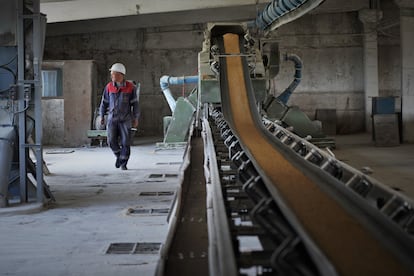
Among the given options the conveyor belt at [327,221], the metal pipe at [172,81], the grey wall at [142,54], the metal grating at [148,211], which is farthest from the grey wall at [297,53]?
the conveyor belt at [327,221]

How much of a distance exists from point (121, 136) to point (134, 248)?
3.76 meters

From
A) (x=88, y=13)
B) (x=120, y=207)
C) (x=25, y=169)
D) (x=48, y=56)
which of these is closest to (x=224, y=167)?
(x=120, y=207)

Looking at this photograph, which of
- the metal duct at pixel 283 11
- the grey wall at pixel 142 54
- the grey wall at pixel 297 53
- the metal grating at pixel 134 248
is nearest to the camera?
the metal grating at pixel 134 248

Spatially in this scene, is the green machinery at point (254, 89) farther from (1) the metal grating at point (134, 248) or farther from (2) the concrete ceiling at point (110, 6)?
(1) the metal grating at point (134, 248)

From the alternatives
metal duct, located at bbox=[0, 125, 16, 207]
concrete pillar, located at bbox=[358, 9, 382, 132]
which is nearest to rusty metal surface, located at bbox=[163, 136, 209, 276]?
metal duct, located at bbox=[0, 125, 16, 207]

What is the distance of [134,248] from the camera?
11.0ft

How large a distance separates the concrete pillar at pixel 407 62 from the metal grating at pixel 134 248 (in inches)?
324

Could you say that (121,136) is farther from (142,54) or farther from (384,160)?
(142,54)

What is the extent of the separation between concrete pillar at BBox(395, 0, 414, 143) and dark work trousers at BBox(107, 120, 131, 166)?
20.0 feet

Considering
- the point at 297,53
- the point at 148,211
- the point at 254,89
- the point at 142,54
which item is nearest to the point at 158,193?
the point at 148,211

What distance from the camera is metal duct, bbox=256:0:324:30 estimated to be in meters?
6.70

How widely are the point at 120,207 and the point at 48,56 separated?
33.0ft

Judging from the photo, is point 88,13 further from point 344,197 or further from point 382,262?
point 382,262

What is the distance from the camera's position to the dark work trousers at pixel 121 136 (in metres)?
6.88
